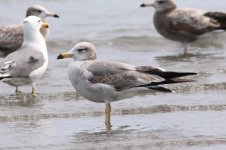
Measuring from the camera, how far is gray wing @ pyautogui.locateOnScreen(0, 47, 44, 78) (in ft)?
35.1

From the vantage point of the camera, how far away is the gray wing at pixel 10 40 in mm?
13461

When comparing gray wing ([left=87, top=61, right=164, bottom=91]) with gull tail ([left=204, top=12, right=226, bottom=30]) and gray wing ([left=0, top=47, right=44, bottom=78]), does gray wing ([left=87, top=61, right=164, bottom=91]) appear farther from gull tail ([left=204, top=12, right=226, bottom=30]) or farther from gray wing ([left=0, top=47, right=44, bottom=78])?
gull tail ([left=204, top=12, right=226, bottom=30])

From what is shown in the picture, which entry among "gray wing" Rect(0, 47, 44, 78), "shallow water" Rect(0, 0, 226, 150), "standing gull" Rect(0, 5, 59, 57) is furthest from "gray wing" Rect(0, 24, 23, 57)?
"gray wing" Rect(0, 47, 44, 78)

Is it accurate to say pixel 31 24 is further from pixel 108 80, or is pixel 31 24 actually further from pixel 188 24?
pixel 188 24

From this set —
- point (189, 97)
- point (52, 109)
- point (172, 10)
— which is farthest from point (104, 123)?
point (172, 10)

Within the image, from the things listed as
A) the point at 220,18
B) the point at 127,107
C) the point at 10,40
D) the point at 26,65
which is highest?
the point at 220,18

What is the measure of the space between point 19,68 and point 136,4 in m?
9.66

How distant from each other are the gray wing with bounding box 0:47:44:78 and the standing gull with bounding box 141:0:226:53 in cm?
547

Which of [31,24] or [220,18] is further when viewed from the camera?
[220,18]

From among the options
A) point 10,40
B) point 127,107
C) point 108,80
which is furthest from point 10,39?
point 108,80

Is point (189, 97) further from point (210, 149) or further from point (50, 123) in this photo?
point (210, 149)

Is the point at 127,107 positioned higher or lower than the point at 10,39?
lower

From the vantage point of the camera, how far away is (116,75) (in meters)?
Answer: 9.03

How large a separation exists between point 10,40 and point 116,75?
482 cm
